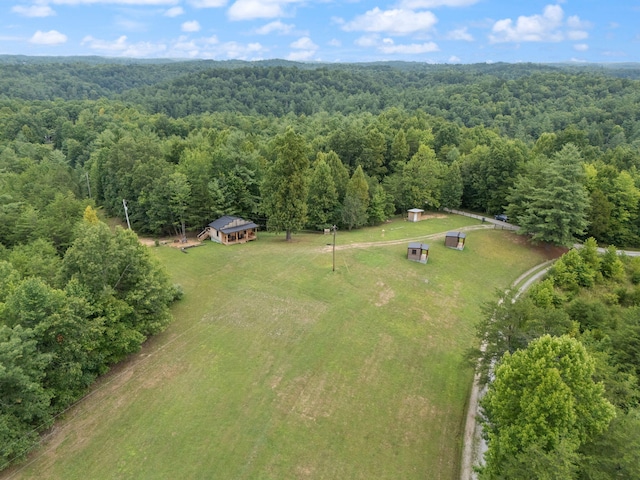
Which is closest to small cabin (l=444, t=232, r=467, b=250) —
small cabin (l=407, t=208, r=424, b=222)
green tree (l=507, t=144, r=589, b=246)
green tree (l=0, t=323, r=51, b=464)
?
green tree (l=507, t=144, r=589, b=246)

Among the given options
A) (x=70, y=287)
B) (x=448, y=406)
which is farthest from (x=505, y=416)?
(x=70, y=287)

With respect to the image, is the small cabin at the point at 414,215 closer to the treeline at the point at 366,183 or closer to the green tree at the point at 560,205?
the treeline at the point at 366,183

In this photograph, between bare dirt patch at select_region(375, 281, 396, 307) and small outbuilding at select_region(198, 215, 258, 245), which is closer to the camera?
bare dirt patch at select_region(375, 281, 396, 307)

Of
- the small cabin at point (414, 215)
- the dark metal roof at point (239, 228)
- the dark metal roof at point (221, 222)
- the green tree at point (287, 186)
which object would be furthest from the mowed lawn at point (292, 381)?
the small cabin at point (414, 215)

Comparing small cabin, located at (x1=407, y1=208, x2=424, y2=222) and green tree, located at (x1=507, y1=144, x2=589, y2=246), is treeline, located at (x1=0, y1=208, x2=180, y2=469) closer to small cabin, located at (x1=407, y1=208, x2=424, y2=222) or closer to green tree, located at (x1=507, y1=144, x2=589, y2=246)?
small cabin, located at (x1=407, y1=208, x2=424, y2=222)

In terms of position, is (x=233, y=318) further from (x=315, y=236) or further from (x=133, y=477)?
(x=315, y=236)

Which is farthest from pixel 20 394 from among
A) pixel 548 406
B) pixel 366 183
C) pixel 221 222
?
pixel 366 183
